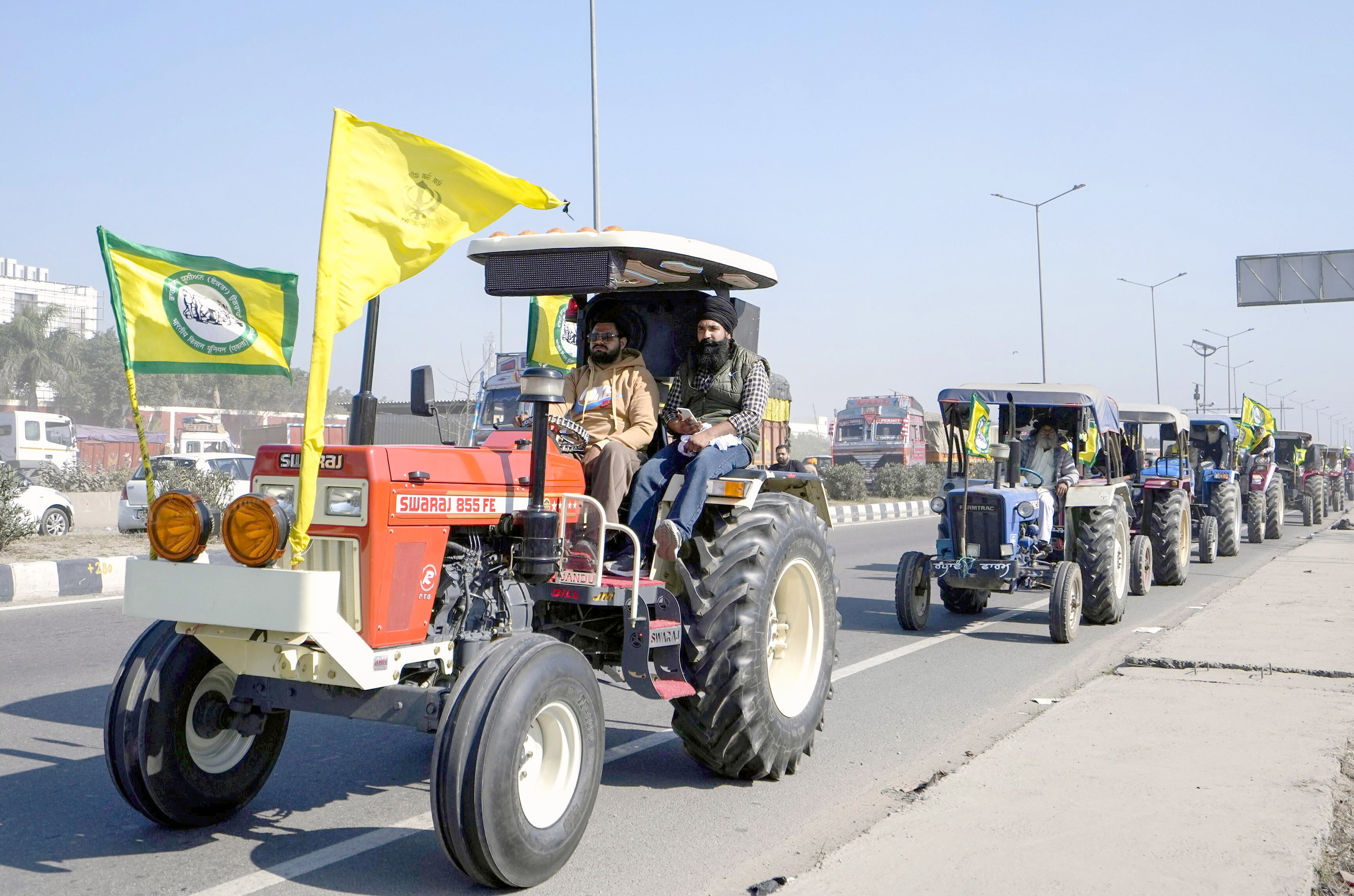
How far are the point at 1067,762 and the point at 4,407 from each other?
59095 mm

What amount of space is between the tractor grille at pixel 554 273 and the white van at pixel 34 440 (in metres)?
26.7

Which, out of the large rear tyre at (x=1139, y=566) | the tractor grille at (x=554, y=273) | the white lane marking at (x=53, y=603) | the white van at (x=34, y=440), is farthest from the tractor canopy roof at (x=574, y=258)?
the white van at (x=34, y=440)

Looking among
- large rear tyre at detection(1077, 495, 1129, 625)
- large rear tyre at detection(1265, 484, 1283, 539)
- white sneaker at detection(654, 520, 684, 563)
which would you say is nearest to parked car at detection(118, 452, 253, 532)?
large rear tyre at detection(1077, 495, 1129, 625)

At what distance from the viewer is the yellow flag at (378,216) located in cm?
359

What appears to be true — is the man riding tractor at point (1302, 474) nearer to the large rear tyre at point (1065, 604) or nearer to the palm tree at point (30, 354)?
the large rear tyre at point (1065, 604)

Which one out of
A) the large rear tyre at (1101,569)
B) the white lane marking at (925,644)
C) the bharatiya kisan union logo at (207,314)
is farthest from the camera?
the large rear tyre at (1101,569)

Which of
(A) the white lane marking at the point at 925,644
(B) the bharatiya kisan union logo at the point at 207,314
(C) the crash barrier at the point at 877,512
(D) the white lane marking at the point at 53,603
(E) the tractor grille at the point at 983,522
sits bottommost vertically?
(A) the white lane marking at the point at 925,644

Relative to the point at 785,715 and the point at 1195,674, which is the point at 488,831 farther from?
the point at 1195,674

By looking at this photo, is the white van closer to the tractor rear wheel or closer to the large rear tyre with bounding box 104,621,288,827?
the tractor rear wheel

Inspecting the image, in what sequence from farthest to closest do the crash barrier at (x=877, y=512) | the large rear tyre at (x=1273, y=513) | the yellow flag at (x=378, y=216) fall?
the crash barrier at (x=877, y=512) → the large rear tyre at (x=1273, y=513) → the yellow flag at (x=378, y=216)

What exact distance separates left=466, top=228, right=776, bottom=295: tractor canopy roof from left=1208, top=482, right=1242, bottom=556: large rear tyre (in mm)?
15105

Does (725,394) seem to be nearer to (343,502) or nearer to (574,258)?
(574,258)

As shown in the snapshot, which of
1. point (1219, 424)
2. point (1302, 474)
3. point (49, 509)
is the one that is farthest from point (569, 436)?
point (1302, 474)

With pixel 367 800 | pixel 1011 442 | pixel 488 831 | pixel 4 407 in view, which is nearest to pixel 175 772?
pixel 367 800
